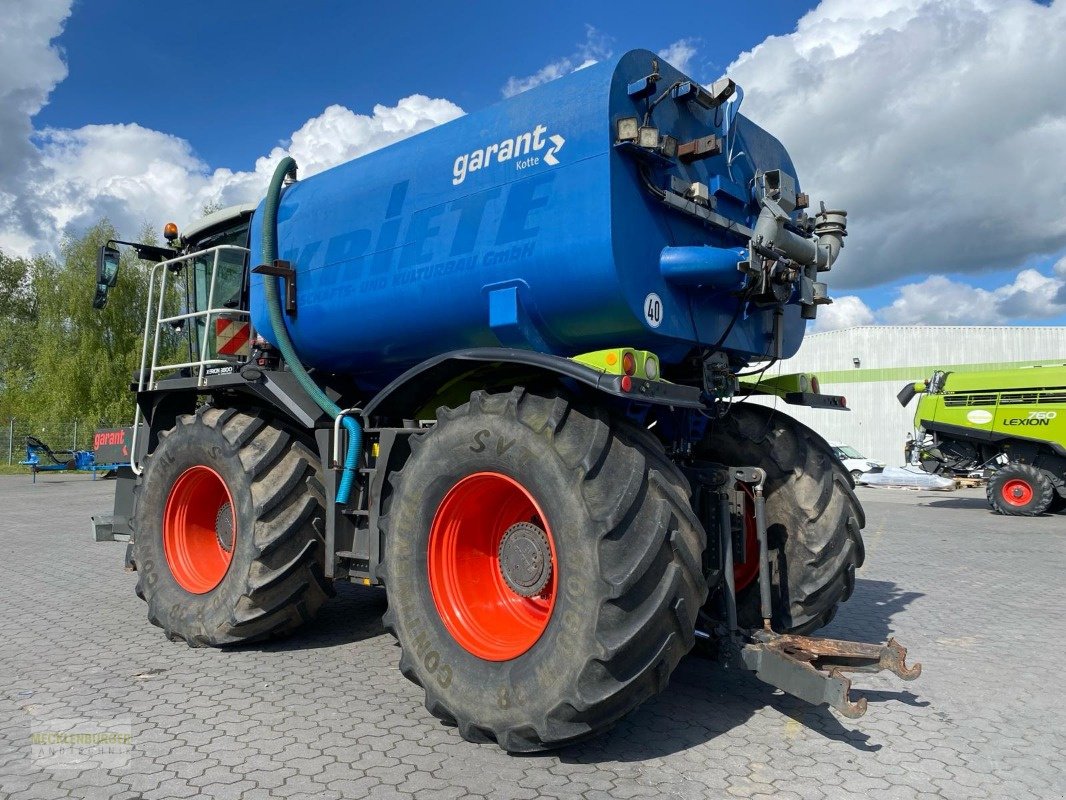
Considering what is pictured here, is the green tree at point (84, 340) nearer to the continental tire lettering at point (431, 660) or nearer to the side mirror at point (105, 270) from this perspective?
the side mirror at point (105, 270)

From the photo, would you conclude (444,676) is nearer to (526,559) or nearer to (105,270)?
(526,559)

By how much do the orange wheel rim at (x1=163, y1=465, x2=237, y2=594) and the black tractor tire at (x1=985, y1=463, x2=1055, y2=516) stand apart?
1544 cm

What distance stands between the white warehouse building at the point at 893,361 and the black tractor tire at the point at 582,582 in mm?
26549

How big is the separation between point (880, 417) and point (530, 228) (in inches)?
1152

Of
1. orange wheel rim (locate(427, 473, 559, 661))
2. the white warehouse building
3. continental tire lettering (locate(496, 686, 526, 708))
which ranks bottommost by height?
continental tire lettering (locate(496, 686, 526, 708))

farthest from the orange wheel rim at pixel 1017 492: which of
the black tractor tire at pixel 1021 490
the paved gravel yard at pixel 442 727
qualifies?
the paved gravel yard at pixel 442 727

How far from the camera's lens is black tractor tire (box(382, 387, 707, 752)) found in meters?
3.17

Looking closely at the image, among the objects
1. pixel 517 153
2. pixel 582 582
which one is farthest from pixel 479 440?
pixel 517 153

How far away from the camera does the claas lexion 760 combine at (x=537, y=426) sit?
131 inches

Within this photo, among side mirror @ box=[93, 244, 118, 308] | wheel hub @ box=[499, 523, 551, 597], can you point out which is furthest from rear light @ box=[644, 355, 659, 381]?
side mirror @ box=[93, 244, 118, 308]

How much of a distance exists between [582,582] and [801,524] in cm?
180

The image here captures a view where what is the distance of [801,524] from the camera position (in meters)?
4.46

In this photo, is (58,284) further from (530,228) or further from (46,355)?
(530,228)

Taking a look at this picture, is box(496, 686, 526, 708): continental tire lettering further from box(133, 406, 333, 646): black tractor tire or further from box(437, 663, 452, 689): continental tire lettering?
box(133, 406, 333, 646): black tractor tire
